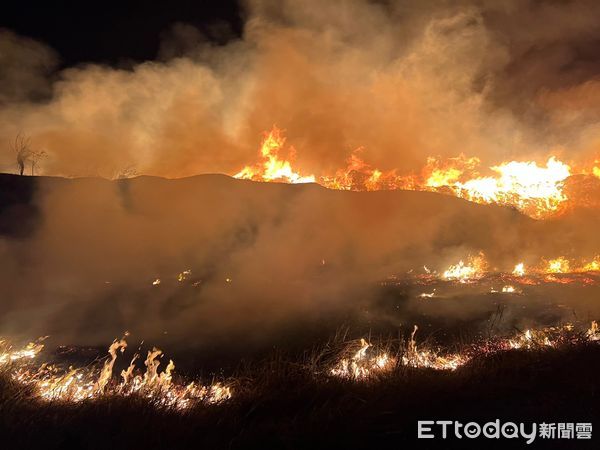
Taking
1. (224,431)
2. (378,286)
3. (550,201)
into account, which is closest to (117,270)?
(378,286)

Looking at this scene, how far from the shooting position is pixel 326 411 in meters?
4.45

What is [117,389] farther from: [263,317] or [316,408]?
[263,317]

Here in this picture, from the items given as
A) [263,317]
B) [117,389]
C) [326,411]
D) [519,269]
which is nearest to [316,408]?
[326,411]

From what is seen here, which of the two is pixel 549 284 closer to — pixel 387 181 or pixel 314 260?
pixel 314 260

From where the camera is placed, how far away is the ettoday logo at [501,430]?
423 cm

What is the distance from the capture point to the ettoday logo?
4234 mm

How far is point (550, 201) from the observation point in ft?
99.7

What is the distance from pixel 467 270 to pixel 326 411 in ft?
56.4

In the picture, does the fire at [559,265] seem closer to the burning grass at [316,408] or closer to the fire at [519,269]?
the fire at [519,269]

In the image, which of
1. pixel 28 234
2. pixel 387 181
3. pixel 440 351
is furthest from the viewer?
pixel 387 181

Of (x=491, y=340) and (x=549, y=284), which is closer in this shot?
(x=491, y=340)

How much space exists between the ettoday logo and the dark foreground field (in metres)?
0.08

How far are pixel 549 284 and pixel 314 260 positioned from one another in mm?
10468

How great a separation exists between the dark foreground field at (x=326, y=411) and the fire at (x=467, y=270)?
39.2ft
